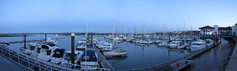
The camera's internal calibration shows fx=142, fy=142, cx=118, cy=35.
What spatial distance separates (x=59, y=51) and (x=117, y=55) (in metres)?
Result: 11.3

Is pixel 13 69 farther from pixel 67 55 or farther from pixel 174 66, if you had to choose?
pixel 174 66

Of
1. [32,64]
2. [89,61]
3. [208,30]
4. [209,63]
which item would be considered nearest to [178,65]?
[209,63]

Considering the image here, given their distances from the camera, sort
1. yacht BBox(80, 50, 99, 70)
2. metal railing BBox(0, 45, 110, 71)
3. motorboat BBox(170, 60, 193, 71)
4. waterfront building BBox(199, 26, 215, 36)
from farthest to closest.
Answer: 1. waterfront building BBox(199, 26, 215, 36)
2. motorboat BBox(170, 60, 193, 71)
3. yacht BBox(80, 50, 99, 70)
4. metal railing BBox(0, 45, 110, 71)

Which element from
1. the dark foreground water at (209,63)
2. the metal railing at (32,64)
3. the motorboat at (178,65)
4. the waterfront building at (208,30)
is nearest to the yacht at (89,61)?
the metal railing at (32,64)

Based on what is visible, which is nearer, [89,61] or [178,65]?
[89,61]

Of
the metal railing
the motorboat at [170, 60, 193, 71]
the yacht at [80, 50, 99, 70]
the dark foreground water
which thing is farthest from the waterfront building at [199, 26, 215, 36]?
the metal railing

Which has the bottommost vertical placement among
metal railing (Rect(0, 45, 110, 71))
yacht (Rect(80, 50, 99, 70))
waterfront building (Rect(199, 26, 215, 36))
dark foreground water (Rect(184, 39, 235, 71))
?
dark foreground water (Rect(184, 39, 235, 71))

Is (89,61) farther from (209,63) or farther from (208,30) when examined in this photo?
(208,30)

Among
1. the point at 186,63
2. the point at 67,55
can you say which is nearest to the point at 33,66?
the point at 67,55

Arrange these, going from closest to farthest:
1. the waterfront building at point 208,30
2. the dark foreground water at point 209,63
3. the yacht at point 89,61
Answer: the yacht at point 89,61, the dark foreground water at point 209,63, the waterfront building at point 208,30

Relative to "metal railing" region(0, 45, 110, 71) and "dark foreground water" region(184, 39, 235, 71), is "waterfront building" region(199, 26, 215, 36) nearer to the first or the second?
"dark foreground water" region(184, 39, 235, 71)

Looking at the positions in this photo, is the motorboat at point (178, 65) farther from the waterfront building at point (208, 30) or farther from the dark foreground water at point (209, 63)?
the waterfront building at point (208, 30)

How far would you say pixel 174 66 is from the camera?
14.0 m

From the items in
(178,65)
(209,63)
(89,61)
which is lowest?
(209,63)
